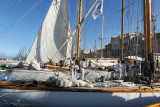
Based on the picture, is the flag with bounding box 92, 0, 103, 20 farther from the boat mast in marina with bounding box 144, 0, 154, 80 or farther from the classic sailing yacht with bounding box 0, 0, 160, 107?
the classic sailing yacht with bounding box 0, 0, 160, 107

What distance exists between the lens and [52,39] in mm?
18531

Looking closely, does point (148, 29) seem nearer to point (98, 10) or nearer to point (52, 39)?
point (98, 10)

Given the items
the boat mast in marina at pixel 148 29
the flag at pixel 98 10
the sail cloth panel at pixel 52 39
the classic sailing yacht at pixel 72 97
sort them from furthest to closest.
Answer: the sail cloth panel at pixel 52 39
the flag at pixel 98 10
the boat mast in marina at pixel 148 29
the classic sailing yacht at pixel 72 97

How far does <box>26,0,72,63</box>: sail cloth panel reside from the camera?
57.5 feet

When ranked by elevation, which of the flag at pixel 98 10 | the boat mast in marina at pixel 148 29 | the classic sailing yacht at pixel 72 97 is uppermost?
the flag at pixel 98 10

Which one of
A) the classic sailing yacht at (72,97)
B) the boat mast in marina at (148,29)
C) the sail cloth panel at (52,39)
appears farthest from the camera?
the sail cloth panel at (52,39)

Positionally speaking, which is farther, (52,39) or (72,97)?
(52,39)

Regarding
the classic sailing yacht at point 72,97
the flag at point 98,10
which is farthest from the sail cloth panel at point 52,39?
the classic sailing yacht at point 72,97

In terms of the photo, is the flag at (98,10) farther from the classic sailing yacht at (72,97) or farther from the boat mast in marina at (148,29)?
the classic sailing yacht at (72,97)

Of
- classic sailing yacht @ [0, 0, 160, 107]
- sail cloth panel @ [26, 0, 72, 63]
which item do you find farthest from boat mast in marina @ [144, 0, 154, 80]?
sail cloth panel @ [26, 0, 72, 63]

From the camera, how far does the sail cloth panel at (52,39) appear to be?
1752 cm

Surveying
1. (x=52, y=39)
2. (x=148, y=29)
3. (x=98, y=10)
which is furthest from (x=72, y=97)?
(x=52, y=39)

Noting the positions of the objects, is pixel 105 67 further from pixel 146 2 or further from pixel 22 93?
pixel 22 93

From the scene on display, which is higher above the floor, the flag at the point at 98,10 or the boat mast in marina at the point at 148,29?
the flag at the point at 98,10
